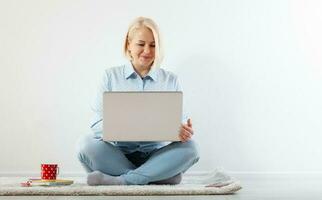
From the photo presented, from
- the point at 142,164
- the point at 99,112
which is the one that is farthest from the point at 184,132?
the point at 99,112

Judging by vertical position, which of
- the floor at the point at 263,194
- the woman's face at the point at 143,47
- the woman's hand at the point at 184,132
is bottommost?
the floor at the point at 263,194

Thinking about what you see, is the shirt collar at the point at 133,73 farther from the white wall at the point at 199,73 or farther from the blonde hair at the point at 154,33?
the white wall at the point at 199,73

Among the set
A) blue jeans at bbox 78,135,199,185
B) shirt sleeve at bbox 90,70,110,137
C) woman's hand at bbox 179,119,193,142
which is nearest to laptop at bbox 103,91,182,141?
woman's hand at bbox 179,119,193,142

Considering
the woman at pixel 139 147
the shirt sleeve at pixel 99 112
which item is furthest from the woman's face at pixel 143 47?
the shirt sleeve at pixel 99 112

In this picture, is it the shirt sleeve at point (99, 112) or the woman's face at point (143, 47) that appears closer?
the shirt sleeve at point (99, 112)

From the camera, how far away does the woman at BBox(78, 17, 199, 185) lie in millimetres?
2637

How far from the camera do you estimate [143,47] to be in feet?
9.65

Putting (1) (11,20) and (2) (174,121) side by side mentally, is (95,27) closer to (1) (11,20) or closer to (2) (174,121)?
(1) (11,20)

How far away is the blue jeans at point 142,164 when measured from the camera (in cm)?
264

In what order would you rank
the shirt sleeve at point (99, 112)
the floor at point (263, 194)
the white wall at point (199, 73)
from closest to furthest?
1. the floor at point (263, 194)
2. the shirt sleeve at point (99, 112)
3. the white wall at point (199, 73)

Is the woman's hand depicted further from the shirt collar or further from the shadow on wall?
the shadow on wall

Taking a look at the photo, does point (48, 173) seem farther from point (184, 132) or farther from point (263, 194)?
point (263, 194)

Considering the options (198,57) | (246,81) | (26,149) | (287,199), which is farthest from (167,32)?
(287,199)

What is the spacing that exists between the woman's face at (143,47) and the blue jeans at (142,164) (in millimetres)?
442
